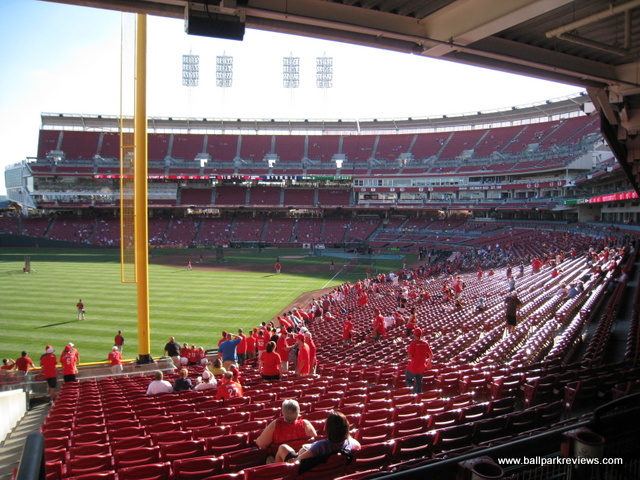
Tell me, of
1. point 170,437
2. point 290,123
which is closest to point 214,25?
point 170,437

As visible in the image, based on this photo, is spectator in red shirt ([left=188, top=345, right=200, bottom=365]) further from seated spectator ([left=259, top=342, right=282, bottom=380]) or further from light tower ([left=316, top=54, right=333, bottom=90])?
light tower ([left=316, top=54, right=333, bottom=90])

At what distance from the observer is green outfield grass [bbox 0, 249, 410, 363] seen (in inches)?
722

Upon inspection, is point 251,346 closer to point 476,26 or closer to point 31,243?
point 476,26

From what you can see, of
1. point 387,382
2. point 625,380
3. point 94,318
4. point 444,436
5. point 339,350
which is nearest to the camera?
point 444,436

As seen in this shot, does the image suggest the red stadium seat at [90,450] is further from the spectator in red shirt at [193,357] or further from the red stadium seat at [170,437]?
the spectator in red shirt at [193,357]

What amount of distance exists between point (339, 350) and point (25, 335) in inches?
541

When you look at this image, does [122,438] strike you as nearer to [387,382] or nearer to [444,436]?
[444,436]

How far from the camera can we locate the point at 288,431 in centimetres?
436

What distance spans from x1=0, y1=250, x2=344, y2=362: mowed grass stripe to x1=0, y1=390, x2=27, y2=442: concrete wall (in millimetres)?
5429

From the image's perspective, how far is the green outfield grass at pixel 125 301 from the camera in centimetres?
1833

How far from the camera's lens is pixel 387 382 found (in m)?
9.12

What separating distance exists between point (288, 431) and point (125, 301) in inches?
936

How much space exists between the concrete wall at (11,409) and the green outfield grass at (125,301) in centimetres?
533

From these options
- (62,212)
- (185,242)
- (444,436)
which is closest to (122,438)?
(444,436)
